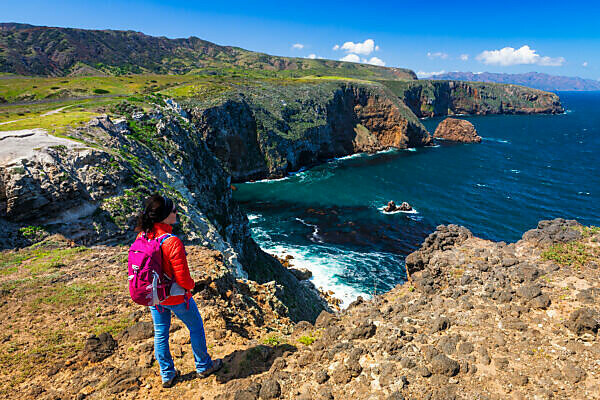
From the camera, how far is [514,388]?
6.43 meters

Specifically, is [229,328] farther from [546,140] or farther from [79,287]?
[546,140]

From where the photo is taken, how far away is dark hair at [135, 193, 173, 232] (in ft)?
18.6

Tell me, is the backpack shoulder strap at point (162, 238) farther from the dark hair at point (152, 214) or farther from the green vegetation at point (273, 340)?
the green vegetation at point (273, 340)

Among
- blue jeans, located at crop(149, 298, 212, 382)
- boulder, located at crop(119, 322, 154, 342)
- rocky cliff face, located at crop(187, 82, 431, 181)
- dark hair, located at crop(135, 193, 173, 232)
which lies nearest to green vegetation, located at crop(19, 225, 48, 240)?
boulder, located at crop(119, 322, 154, 342)

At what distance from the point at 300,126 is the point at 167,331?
8121 centimetres

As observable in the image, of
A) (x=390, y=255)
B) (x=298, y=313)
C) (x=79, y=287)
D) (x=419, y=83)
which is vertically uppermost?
(x=419, y=83)

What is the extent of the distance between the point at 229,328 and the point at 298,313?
40.6 feet

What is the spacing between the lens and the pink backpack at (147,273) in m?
5.35

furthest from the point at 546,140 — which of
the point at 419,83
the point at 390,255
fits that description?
the point at 390,255

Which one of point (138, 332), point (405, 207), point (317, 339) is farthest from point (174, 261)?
point (405, 207)

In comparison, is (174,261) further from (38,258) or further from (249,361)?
(38,258)

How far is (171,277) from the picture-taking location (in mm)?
5734

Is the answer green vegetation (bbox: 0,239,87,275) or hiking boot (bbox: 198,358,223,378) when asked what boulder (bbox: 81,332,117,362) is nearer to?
hiking boot (bbox: 198,358,223,378)

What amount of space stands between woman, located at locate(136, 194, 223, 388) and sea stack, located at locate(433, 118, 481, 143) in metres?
127
